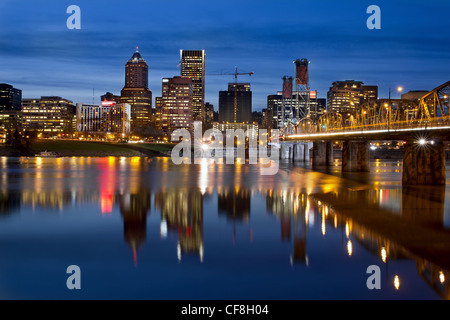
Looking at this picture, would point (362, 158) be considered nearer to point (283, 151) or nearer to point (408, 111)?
point (408, 111)

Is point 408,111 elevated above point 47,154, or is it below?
above

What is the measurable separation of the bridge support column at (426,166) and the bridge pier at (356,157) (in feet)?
80.5

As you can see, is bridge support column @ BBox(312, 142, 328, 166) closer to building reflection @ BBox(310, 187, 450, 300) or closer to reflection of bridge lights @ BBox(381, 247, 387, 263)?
building reflection @ BBox(310, 187, 450, 300)

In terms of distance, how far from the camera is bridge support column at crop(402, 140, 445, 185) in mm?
45469

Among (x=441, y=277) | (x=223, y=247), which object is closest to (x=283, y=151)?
(x=223, y=247)

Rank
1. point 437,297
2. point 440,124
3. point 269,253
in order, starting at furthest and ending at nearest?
point 440,124
point 269,253
point 437,297

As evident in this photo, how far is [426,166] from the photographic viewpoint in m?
46.0

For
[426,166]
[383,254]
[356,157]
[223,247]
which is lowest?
[223,247]

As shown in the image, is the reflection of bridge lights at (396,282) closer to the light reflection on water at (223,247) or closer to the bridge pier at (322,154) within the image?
the light reflection on water at (223,247)

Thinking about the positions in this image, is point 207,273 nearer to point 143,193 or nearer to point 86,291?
point 86,291

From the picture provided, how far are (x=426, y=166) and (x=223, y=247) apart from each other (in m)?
34.8
